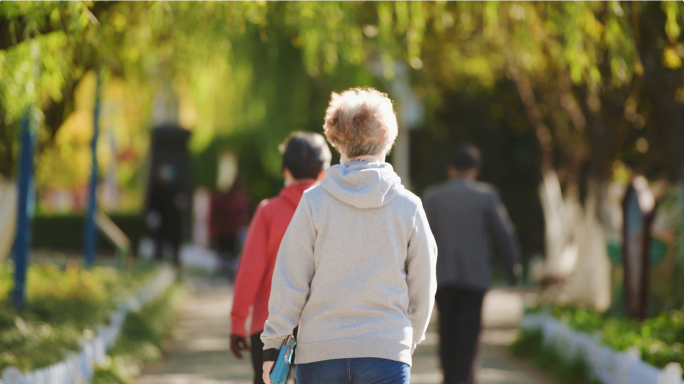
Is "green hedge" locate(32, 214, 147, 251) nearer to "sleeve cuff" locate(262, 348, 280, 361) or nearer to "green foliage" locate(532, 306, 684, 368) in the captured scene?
"green foliage" locate(532, 306, 684, 368)

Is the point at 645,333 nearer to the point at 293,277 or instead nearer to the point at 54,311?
the point at 293,277

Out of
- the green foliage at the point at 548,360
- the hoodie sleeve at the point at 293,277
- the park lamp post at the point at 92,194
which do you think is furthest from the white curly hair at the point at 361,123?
the park lamp post at the point at 92,194

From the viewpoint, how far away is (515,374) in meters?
7.54

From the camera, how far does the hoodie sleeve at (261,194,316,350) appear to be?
9.55 feet

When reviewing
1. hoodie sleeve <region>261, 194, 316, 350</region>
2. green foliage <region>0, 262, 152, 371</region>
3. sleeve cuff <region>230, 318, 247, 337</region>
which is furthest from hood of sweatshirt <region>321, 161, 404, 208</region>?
green foliage <region>0, 262, 152, 371</region>

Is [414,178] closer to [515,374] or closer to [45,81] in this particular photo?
[515,374]

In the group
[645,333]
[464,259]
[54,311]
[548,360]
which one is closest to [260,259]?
[464,259]

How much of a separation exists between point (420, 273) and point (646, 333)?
385cm

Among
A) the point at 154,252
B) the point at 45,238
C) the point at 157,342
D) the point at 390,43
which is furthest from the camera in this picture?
the point at 45,238

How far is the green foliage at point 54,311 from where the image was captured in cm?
554

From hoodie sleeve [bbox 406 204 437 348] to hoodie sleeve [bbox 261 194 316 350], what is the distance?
1.18 feet

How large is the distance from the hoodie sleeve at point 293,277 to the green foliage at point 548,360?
414 centimetres

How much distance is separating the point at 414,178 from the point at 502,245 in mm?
14732

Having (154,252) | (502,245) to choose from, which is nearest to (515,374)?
(502,245)
